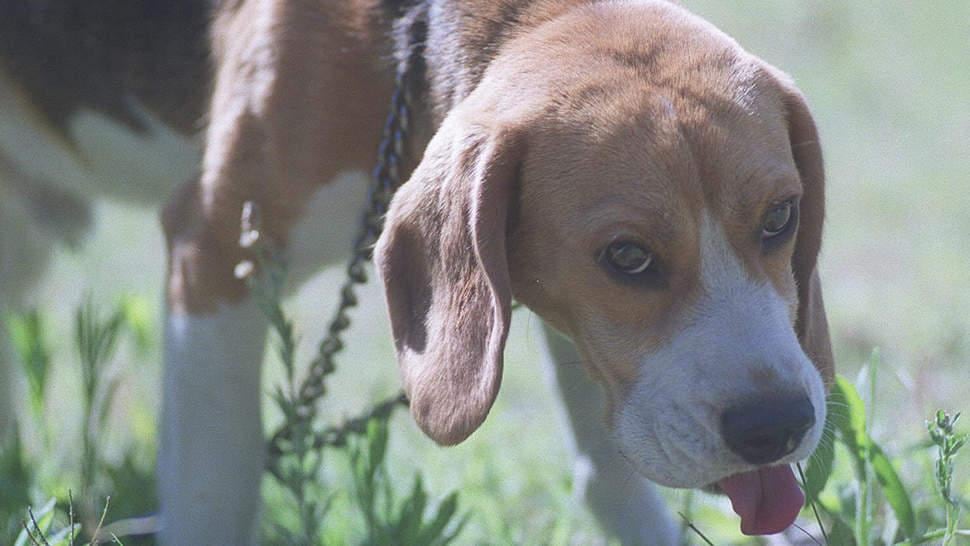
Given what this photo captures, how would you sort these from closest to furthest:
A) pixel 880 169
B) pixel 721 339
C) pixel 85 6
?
pixel 721 339 → pixel 85 6 → pixel 880 169

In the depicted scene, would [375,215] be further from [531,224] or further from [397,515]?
[397,515]

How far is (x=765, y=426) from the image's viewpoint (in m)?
2.51

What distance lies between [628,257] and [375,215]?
750 mm

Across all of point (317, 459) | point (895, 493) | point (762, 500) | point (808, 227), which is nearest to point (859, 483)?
point (895, 493)

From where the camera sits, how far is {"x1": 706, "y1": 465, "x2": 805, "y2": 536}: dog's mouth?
273 centimetres

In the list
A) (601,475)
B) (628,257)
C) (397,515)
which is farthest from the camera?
(601,475)

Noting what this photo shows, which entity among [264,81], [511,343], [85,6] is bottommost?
[511,343]

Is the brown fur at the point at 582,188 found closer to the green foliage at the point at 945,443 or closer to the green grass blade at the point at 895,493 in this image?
the green grass blade at the point at 895,493

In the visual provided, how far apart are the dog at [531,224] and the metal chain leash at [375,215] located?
0.14ft

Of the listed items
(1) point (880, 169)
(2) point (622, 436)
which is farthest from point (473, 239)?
(1) point (880, 169)

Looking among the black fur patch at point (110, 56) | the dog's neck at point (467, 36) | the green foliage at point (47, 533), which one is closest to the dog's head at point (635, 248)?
the dog's neck at point (467, 36)

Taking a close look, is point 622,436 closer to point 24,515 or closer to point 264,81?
point 264,81

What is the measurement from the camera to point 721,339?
102 inches

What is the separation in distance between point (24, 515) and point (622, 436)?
1.38 m
